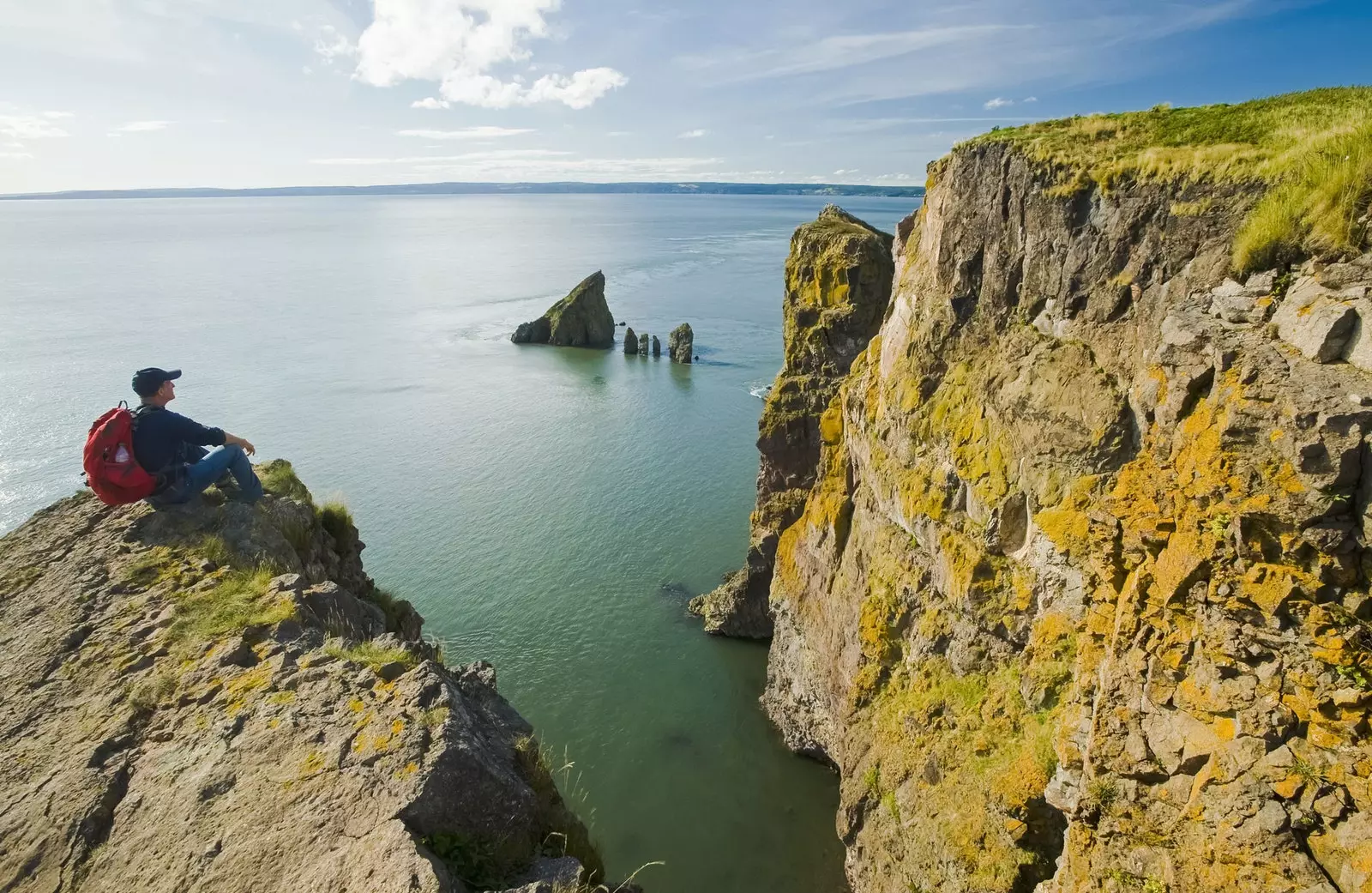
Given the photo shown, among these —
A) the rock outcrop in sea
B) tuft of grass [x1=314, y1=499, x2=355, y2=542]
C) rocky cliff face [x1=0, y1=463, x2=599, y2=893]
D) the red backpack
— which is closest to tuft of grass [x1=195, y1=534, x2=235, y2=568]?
rocky cliff face [x1=0, y1=463, x2=599, y2=893]

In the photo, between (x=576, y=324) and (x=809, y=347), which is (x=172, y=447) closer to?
(x=809, y=347)

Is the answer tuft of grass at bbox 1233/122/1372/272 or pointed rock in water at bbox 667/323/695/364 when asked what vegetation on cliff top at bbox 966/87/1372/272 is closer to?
tuft of grass at bbox 1233/122/1372/272

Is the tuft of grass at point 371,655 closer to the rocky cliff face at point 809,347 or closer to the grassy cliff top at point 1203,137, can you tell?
the grassy cliff top at point 1203,137

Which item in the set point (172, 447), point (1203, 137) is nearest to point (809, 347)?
point (1203, 137)

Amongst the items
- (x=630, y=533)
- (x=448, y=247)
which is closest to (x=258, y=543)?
(x=630, y=533)

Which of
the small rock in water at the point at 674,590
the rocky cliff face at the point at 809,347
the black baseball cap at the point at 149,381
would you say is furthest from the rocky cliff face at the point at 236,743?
the small rock in water at the point at 674,590
